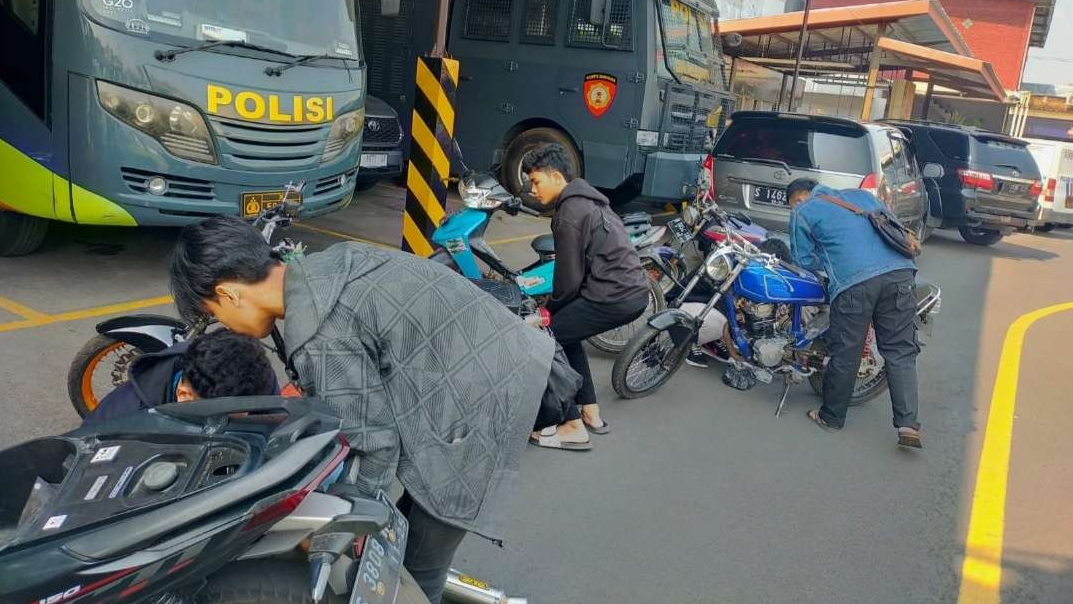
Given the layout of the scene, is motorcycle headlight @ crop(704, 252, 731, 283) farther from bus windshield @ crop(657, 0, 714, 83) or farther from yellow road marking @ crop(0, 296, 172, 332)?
bus windshield @ crop(657, 0, 714, 83)

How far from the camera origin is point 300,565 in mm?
1734

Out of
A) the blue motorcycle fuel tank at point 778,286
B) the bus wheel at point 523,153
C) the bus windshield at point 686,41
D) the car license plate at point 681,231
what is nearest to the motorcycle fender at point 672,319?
the blue motorcycle fuel tank at point 778,286

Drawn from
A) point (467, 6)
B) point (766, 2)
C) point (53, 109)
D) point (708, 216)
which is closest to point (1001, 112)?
point (766, 2)

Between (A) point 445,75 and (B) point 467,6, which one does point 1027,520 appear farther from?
(B) point 467,6

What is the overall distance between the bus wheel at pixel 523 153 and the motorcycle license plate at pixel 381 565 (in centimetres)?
867

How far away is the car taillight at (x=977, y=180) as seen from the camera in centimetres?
1216

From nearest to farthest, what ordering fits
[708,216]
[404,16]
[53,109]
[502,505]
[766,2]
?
[502,505] < [53,109] < [708,216] < [404,16] < [766,2]

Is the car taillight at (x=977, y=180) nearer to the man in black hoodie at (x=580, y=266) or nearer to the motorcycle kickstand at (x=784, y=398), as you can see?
the motorcycle kickstand at (x=784, y=398)

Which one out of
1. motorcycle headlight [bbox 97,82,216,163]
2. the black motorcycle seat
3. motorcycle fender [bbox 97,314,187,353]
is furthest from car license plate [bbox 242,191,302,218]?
motorcycle fender [bbox 97,314,187,353]

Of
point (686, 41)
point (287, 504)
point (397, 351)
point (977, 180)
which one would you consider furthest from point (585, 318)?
point (977, 180)

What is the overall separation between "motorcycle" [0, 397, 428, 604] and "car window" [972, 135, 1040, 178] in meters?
12.8

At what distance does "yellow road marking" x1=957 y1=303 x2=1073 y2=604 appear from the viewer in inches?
135

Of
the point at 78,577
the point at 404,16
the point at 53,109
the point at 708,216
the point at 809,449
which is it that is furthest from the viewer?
the point at 404,16

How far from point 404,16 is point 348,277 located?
9.55 m
